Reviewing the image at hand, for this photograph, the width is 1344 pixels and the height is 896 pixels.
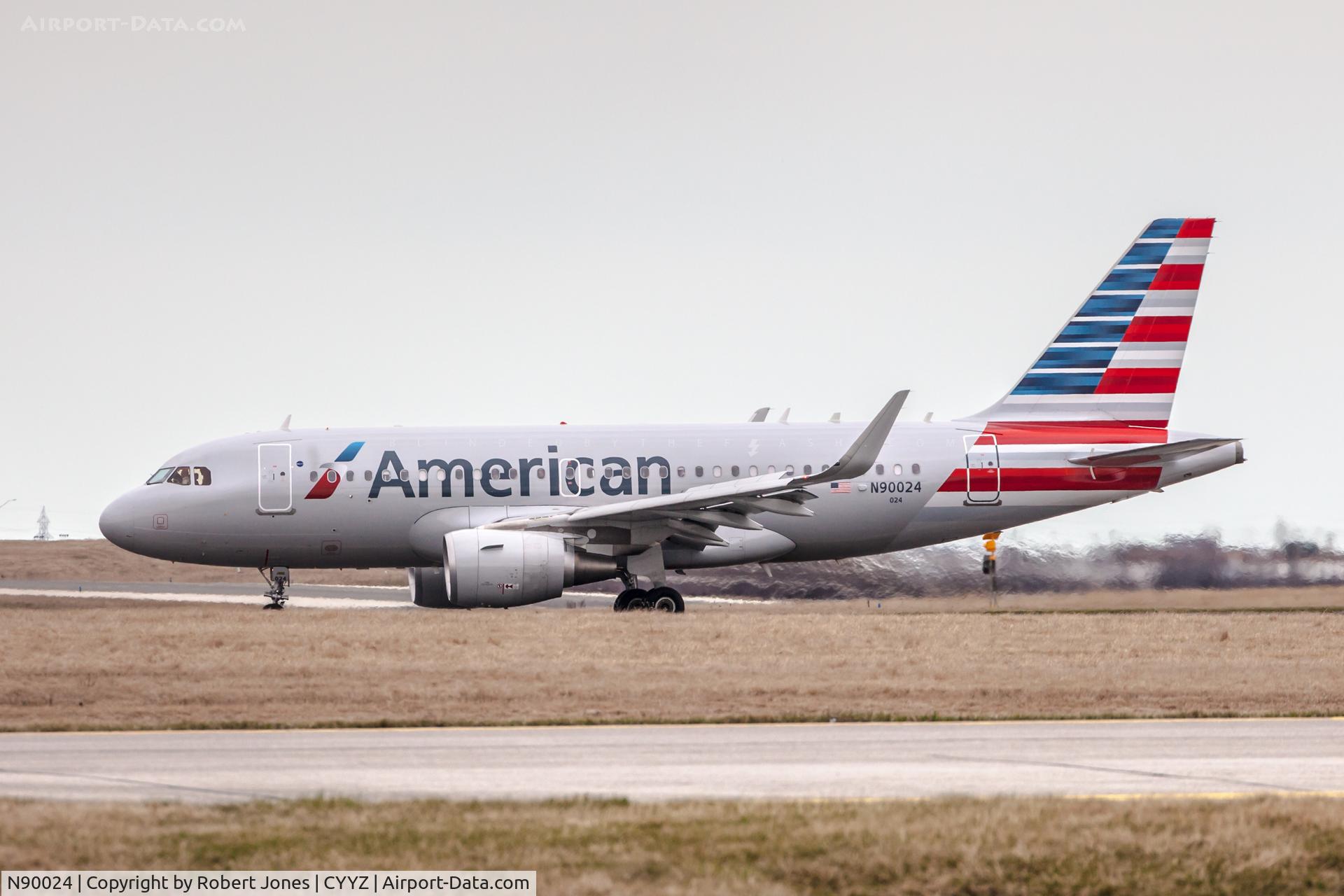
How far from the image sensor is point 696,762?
42.4ft

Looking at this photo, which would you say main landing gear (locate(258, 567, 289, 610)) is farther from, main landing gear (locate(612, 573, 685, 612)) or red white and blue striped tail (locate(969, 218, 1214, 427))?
red white and blue striped tail (locate(969, 218, 1214, 427))

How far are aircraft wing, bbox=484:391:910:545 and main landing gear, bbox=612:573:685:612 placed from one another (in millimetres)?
950

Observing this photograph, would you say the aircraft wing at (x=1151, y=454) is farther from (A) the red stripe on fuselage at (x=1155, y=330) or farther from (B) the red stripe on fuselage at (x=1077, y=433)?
(A) the red stripe on fuselage at (x=1155, y=330)

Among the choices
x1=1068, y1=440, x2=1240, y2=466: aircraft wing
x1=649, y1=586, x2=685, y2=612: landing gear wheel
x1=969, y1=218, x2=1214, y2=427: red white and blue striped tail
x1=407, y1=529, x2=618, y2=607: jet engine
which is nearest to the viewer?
x1=407, y1=529, x2=618, y2=607: jet engine

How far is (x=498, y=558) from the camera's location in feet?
89.2

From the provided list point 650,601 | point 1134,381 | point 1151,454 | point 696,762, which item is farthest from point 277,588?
point 696,762

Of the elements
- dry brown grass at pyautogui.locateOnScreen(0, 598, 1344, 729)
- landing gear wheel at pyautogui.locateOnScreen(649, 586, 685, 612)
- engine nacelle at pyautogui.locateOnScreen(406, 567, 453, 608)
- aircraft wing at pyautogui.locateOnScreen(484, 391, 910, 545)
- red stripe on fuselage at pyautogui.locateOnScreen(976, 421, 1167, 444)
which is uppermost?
red stripe on fuselage at pyautogui.locateOnScreen(976, 421, 1167, 444)

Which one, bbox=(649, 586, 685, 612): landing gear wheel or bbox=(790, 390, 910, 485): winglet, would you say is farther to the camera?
bbox=(649, 586, 685, 612): landing gear wheel

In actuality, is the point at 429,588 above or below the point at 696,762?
above

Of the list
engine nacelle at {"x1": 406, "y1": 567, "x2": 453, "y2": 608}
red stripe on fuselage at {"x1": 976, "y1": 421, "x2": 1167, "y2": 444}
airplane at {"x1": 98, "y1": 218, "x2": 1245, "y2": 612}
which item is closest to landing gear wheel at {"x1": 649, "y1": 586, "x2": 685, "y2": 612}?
airplane at {"x1": 98, "y1": 218, "x2": 1245, "y2": 612}

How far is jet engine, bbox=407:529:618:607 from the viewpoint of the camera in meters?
27.2

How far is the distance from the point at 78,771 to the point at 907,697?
343 inches

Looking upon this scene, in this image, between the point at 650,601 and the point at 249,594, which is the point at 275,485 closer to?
the point at 650,601

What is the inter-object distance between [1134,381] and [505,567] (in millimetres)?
13380
